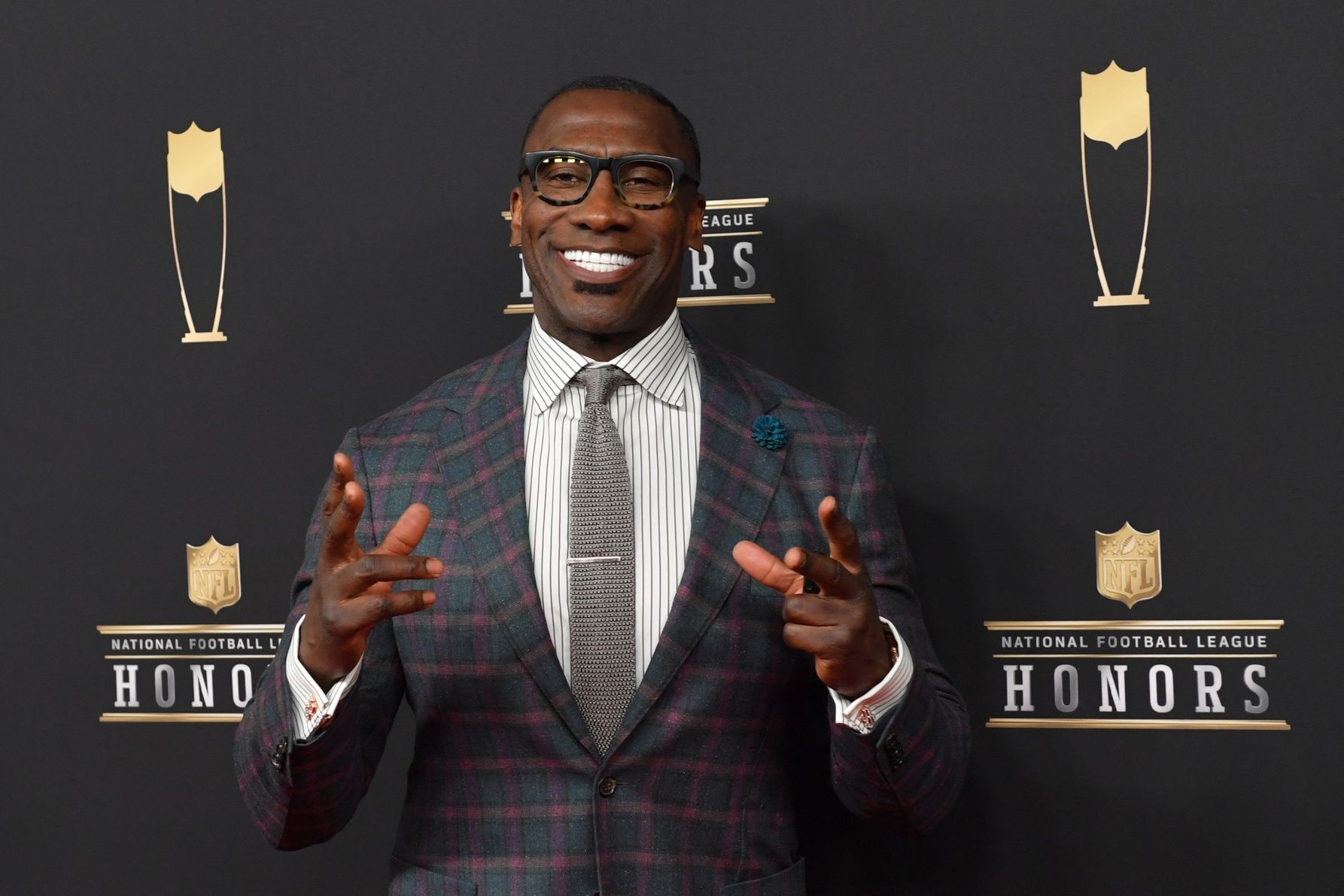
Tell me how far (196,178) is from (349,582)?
1198mm

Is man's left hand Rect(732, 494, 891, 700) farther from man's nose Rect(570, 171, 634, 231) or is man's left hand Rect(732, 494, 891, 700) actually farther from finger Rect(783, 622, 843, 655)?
man's nose Rect(570, 171, 634, 231)

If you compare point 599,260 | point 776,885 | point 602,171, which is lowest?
point 776,885

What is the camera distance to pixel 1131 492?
200 centimetres

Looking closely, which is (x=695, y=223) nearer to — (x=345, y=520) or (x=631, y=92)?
(x=631, y=92)

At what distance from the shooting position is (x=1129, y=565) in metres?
2.00

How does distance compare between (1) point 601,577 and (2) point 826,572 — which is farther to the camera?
(1) point 601,577

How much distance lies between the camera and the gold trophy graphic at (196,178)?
2.25 metres

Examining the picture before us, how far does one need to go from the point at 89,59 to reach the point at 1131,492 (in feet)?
5.89

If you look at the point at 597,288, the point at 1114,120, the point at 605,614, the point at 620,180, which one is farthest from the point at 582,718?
the point at 1114,120

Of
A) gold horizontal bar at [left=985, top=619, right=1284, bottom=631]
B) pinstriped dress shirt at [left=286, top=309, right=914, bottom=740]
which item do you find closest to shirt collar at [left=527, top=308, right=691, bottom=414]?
pinstriped dress shirt at [left=286, top=309, right=914, bottom=740]

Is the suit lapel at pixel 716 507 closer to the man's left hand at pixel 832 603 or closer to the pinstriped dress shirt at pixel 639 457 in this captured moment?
the pinstriped dress shirt at pixel 639 457

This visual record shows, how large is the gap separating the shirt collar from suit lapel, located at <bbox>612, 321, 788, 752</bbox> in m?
0.04

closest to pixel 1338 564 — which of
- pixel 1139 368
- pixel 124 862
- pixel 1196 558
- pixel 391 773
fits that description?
pixel 1196 558

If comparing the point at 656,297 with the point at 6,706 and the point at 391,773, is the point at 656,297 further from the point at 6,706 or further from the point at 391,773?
the point at 6,706
